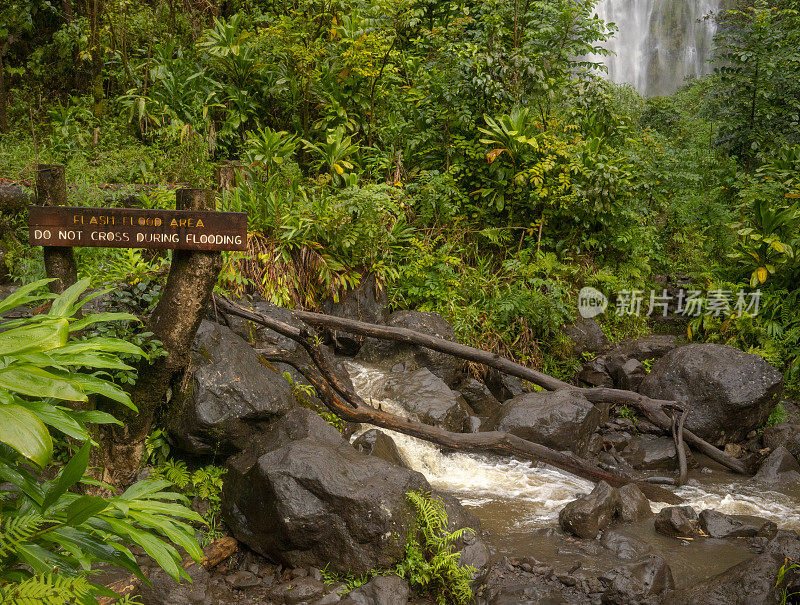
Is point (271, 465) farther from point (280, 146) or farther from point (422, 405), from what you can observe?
point (280, 146)

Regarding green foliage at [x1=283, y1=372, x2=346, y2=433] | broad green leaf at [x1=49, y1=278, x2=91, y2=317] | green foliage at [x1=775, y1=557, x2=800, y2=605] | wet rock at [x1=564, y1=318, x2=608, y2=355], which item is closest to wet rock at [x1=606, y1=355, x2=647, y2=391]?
wet rock at [x1=564, y1=318, x2=608, y2=355]

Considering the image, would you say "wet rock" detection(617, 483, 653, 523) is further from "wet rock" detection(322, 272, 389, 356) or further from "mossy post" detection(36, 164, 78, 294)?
"mossy post" detection(36, 164, 78, 294)

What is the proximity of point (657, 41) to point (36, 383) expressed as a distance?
2172 cm

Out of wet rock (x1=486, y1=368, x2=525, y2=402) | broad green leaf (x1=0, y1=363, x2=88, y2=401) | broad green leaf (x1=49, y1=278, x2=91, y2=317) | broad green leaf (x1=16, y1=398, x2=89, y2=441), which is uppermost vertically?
broad green leaf (x1=49, y1=278, x2=91, y2=317)

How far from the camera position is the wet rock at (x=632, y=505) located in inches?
223

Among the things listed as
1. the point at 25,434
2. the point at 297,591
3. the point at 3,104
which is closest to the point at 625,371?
the point at 297,591

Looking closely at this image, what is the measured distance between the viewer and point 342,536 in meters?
4.33

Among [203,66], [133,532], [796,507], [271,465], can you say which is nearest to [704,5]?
[203,66]

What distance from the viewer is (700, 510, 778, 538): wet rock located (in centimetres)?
545

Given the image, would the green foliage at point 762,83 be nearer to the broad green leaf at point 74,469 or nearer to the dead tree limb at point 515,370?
the dead tree limb at point 515,370

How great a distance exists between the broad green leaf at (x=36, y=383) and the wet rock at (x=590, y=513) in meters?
4.36

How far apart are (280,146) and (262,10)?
15.4 feet

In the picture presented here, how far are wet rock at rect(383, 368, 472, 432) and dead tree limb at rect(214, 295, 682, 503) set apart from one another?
0.59 meters

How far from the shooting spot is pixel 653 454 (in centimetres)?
729
